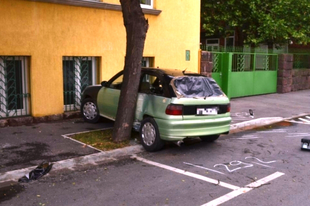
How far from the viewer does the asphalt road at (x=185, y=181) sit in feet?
16.3

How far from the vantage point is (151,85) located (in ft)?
25.5

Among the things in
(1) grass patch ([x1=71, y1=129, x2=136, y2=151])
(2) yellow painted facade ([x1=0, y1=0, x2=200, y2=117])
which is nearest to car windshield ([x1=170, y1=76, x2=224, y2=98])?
(1) grass patch ([x1=71, y1=129, x2=136, y2=151])

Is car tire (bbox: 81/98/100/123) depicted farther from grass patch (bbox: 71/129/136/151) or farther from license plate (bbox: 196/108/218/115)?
license plate (bbox: 196/108/218/115)

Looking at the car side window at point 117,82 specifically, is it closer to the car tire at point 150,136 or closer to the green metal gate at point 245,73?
the car tire at point 150,136

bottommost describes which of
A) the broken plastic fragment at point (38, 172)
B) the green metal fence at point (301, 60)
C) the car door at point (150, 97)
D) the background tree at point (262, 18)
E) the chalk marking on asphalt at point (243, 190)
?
the chalk marking on asphalt at point (243, 190)

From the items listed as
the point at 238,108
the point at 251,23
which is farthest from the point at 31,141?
the point at 251,23

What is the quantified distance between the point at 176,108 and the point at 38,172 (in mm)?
2697

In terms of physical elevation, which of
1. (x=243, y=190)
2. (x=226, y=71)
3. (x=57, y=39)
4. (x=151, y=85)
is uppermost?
(x=57, y=39)

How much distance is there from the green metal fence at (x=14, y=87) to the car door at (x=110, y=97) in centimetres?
204

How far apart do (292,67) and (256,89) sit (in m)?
3.49

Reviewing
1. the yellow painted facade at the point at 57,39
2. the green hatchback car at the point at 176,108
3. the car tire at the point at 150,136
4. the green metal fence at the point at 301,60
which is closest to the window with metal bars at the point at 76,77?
the yellow painted facade at the point at 57,39

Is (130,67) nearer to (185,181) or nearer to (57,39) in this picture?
(185,181)

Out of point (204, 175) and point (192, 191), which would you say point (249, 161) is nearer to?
point (204, 175)

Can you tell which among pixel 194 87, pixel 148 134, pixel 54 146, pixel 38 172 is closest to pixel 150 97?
pixel 148 134
